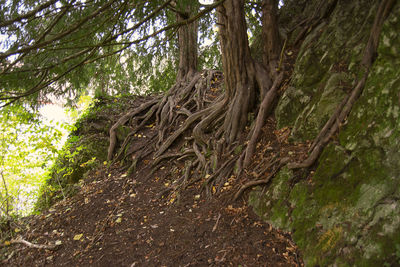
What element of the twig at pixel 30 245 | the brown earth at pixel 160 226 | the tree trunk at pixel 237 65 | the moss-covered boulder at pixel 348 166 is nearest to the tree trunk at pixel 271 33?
the tree trunk at pixel 237 65

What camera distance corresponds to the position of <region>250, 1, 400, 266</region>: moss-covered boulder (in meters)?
2.23

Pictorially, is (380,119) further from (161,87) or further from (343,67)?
(161,87)

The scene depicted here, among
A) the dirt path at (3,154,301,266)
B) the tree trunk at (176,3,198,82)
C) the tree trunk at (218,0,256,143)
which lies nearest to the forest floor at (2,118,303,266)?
the dirt path at (3,154,301,266)

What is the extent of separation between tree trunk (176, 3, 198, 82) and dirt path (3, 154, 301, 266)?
3291 millimetres

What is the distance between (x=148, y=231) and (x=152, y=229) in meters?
0.06

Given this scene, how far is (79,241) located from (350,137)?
3997 millimetres

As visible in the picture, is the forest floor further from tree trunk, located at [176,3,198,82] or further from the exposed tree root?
tree trunk, located at [176,3,198,82]

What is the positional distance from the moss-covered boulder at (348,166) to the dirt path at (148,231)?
12.6 inches

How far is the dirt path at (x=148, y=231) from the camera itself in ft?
10.0

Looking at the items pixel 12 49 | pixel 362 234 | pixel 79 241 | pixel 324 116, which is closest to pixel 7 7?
pixel 12 49

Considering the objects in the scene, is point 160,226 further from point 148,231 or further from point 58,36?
point 58,36

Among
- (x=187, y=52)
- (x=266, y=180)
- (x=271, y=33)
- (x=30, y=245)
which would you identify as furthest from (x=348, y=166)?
(x=187, y=52)

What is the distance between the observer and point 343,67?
353 cm

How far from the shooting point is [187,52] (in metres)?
7.81
